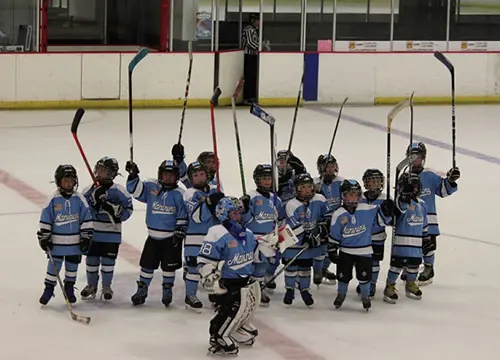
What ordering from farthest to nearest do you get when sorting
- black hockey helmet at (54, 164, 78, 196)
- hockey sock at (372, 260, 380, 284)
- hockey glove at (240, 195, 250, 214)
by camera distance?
1. hockey sock at (372, 260, 380, 284)
2. black hockey helmet at (54, 164, 78, 196)
3. hockey glove at (240, 195, 250, 214)

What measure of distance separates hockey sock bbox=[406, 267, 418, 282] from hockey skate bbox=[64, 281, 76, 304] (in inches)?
90.5

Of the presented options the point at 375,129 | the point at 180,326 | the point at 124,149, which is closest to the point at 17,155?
the point at 124,149

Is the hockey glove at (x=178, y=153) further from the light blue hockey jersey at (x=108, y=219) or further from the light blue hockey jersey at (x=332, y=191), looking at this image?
the light blue hockey jersey at (x=332, y=191)

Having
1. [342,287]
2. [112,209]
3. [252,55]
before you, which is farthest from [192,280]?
[252,55]

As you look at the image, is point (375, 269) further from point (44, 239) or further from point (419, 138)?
point (419, 138)

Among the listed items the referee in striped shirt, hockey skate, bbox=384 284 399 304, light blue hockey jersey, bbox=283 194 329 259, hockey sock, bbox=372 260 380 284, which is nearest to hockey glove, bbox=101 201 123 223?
light blue hockey jersey, bbox=283 194 329 259

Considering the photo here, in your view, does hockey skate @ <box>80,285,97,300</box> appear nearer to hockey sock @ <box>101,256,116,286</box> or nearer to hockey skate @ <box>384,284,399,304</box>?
hockey sock @ <box>101,256,116,286</box>

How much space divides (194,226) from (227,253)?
3.02 ft

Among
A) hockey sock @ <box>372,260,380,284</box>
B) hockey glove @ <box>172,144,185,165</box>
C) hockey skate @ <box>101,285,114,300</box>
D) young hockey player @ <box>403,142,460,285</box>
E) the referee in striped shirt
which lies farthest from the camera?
the referee in striped shirt

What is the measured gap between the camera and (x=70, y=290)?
823cm

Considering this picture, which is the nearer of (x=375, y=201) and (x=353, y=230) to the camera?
(x=353, y=230)

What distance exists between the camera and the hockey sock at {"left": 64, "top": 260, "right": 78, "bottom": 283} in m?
8.12

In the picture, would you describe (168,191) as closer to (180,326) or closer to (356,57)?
(180,326)

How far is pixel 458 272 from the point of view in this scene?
375 inches
